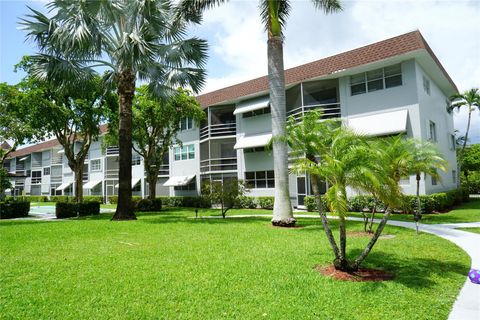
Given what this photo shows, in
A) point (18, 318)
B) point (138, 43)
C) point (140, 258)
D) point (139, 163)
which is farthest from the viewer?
point (139, 163)

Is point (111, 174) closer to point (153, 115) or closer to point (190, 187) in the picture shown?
point (190, 187)

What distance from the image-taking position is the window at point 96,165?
45.2m

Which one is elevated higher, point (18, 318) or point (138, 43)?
point (138, 43)

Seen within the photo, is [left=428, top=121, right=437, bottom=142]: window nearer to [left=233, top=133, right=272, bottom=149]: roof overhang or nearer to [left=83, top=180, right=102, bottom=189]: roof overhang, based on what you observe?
[left=233, top=133, right=272, bottom=149]: roof overhang

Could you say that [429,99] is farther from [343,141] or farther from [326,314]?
[326,314]

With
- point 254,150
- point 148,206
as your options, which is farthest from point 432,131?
point 148,206

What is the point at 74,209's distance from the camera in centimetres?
2222

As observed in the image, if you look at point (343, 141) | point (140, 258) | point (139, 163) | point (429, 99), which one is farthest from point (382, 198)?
point (139, 163)

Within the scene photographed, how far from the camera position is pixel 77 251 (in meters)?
9.38

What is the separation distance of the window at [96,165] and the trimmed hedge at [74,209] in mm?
23751

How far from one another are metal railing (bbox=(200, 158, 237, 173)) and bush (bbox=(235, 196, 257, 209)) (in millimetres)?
3451

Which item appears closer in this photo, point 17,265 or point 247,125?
point 17,265

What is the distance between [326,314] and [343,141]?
368cm

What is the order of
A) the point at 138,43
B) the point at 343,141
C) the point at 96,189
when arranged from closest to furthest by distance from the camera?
the point at 343,141
the point at 138,43
the point at 96,189
